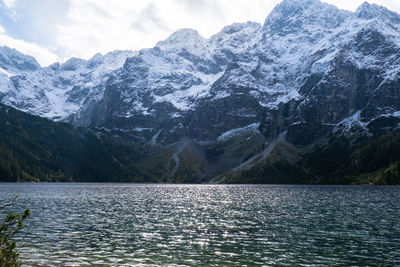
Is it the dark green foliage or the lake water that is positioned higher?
the dark green foliage

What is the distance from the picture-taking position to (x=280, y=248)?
142 ft

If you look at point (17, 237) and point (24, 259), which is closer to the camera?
point (24, 259)

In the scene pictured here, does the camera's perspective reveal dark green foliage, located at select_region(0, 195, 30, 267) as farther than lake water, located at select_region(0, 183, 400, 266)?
No

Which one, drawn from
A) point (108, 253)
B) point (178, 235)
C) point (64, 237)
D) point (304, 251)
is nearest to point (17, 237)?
point (64, 237)

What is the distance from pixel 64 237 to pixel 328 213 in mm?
58205

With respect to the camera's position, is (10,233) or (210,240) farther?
(210,240)

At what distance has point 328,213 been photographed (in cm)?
8019

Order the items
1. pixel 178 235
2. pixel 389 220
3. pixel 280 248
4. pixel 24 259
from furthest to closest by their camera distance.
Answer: pixel 389 220 → pixel 178 235 → pixel 280 248 → pixel 24 259

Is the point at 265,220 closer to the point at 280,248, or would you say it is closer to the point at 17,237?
the point at 280,248

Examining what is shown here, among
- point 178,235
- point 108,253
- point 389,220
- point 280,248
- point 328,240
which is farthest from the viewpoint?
point 389,220

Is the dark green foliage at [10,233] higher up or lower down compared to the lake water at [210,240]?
higher up

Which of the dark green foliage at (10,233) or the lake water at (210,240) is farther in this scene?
the lake water at (210,240)

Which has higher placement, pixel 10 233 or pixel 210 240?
pixel 10 233

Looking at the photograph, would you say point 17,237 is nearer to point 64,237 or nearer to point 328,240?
point 64,237
